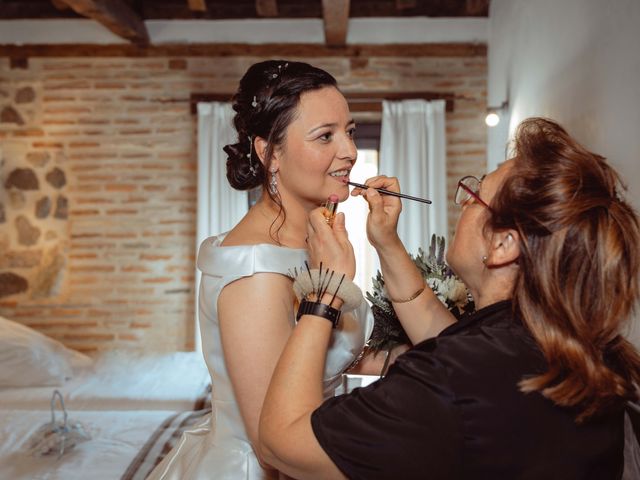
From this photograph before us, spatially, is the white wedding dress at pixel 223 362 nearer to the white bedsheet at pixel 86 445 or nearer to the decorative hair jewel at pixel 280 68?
the decorative hair jewel at pixel 280 68

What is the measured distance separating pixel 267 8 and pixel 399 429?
4355 mm

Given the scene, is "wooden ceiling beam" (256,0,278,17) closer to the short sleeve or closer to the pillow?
the pillow

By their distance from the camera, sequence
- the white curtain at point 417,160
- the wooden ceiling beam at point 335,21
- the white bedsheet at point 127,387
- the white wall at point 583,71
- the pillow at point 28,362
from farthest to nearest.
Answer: the white curtain at point 417,160
the wooden ceiling beam at point 335,21
the pillow at point 28,362
the white bedsheet at point 127,387
the white wall at point 583,71

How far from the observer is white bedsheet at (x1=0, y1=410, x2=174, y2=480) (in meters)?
2.22

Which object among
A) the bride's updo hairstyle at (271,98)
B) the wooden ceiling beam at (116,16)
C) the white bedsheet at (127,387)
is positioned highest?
the wooden ceiling beam at (116,16)

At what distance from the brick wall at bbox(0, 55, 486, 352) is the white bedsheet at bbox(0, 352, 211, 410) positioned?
1039 millimetres

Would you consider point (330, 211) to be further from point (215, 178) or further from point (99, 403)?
point (215, 178)

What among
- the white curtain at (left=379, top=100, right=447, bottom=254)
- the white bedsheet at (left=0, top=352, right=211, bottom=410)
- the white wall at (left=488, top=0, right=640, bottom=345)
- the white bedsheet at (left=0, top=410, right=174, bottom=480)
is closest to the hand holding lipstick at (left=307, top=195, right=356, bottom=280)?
the white wall at (left=488, top=0, right=640, bottom=345)

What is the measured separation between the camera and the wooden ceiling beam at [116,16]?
399 centimetres

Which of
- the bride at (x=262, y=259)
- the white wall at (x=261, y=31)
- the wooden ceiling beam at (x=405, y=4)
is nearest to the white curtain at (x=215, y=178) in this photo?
the white wall at (x=261, y=31)

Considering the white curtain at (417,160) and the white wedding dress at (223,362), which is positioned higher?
the white curtain at (417,160)

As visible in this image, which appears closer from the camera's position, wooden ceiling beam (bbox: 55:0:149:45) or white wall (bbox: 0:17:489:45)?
wooden ceiling beam (bbox: 55:0:149:45)

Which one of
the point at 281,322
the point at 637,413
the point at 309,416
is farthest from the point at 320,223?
the point at 637,413

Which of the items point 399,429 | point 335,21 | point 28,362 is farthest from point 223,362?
point 335,21
